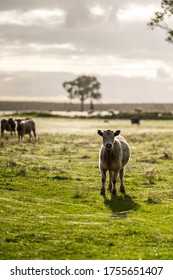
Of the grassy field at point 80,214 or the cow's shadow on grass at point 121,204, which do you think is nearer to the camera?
the grassy field at point 80,214

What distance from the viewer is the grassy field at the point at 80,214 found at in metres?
15.4

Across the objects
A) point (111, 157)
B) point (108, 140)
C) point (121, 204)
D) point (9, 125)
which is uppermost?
point (108, 140)

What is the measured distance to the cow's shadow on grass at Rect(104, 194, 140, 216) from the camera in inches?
790

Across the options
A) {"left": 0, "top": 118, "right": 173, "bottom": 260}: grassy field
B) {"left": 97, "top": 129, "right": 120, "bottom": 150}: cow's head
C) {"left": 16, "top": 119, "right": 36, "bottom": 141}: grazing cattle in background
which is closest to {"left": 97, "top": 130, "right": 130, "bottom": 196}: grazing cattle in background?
{"left": 97, "top": 129, "right": 120, "bottom": 150}: cow's head

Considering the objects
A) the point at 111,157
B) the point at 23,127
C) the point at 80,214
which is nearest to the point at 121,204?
the point at 80,214

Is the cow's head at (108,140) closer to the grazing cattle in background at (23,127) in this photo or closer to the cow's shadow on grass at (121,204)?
the cow's shadow on grass at (121,204)

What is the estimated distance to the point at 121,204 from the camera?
2125cm

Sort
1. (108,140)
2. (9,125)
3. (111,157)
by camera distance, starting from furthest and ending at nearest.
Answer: (9,125), (111,157), (108,140)

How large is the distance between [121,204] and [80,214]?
2.42m

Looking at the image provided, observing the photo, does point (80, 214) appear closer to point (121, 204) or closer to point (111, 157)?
point (121, 204)

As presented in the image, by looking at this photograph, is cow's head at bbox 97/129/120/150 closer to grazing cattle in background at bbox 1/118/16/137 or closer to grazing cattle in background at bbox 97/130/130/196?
grazing cattle in background at bbox 97/130/130/196

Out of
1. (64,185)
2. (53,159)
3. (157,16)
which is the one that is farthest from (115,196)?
(157,16)

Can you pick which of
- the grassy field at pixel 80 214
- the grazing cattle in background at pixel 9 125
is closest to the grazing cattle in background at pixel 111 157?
the grassy field at pixel 80 214

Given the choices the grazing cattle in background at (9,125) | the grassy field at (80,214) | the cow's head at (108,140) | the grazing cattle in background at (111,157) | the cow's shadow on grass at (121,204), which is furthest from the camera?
the grazing cattle in background at (9,125)
